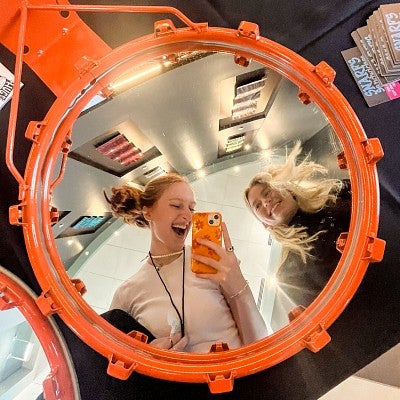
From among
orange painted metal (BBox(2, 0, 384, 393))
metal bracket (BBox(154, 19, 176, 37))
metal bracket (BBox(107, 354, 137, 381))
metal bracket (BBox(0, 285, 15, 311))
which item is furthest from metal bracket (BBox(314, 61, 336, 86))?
metal bracket (BBox(0, 285, 15, 311))

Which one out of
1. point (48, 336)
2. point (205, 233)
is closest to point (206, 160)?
point (205, 233)

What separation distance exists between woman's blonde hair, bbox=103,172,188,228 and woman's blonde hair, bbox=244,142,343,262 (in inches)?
6.5

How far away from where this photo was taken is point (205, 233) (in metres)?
1.09

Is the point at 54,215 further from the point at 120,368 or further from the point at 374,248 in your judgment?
the point at 374,248

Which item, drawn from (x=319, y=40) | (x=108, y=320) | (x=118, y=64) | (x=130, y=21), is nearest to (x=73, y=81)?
(x=118, y=64)

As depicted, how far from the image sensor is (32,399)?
3.62ft

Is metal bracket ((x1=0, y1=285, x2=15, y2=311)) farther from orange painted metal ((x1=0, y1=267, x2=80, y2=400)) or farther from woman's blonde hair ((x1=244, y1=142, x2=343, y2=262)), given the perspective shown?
woman's blonde hair ((x1=244, y1=142, x2=343, y2=262))

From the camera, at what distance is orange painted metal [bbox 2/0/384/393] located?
104 centimetres

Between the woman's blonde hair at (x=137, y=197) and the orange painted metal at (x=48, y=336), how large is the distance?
26cm

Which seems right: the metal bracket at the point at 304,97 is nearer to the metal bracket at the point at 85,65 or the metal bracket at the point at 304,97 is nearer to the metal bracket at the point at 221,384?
the metal bracket at the point at 85,65

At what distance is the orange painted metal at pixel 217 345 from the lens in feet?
3.42

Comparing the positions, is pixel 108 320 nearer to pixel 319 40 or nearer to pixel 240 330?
pixel 240 330

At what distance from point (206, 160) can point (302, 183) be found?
0.66 ft

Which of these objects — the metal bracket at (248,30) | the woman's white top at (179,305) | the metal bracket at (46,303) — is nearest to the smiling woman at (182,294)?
the woman's white top at (179,305)
